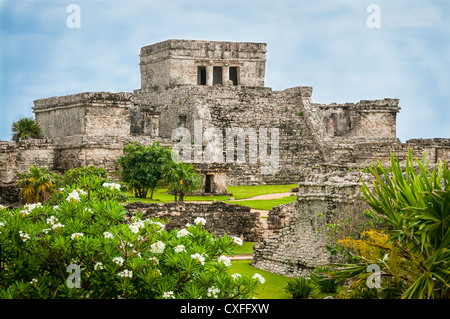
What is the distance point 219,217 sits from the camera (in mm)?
16734

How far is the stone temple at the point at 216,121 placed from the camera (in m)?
24.3

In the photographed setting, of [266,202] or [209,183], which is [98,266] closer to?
[266,202]

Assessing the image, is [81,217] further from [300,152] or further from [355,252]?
[300,152]

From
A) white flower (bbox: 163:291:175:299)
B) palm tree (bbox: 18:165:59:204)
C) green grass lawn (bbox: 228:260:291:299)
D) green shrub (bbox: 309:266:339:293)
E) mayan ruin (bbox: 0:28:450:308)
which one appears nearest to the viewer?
white flower (bbox: 163:291:175:299)

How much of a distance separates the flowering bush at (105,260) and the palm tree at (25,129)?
2045 cm

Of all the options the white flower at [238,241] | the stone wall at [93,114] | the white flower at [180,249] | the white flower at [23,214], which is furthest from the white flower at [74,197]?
the stone wall at [93,114]

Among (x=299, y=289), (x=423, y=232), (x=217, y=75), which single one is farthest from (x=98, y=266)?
(x=217, y=75)

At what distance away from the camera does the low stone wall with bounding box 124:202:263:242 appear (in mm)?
16172

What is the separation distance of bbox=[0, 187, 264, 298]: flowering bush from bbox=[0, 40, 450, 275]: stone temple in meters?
9.11

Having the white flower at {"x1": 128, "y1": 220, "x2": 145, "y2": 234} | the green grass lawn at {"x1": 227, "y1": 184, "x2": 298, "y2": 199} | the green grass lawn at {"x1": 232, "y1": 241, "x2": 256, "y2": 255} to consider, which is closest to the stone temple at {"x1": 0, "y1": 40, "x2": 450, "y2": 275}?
the green grass lawn at {"x1": 227, "y1": 184, "x2": 298, "y2": 199}

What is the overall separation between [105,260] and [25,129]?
21.5 meters

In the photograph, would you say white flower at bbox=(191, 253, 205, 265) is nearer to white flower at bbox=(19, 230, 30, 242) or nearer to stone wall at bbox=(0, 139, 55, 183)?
white flower at bbox=(19, 230, 30, 242)
